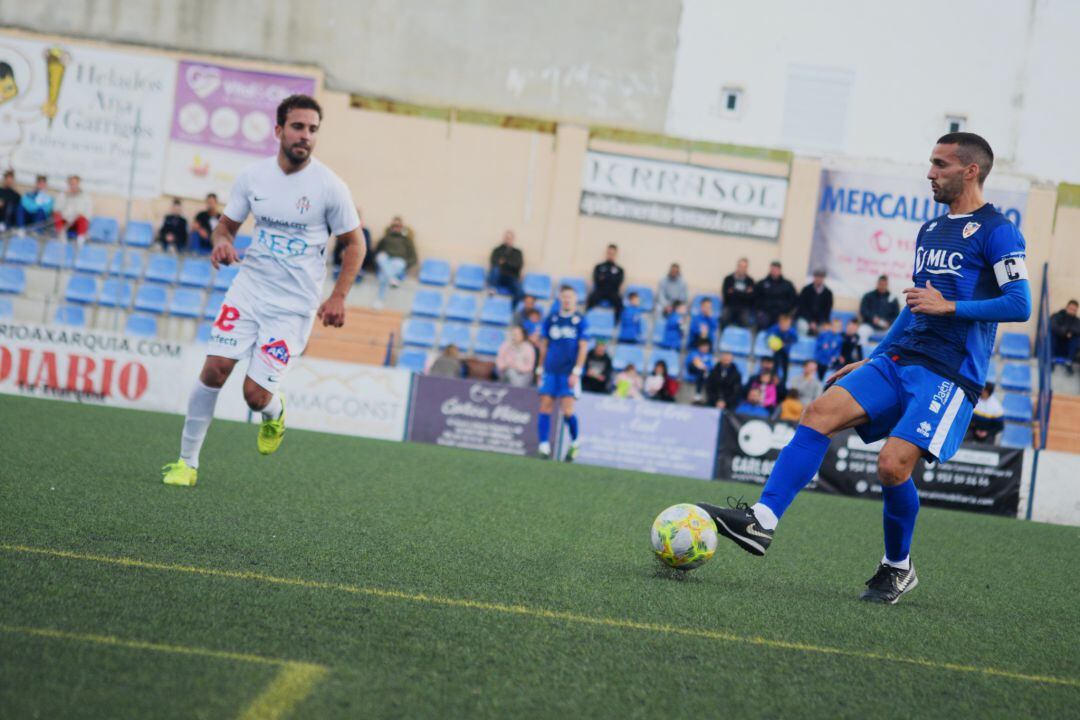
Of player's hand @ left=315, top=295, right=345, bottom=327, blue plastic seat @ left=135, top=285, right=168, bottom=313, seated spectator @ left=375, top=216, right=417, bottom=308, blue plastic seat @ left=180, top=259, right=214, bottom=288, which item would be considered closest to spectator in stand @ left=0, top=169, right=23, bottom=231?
blue plastic seat @ left=135, top=285, right=168, bottom=313

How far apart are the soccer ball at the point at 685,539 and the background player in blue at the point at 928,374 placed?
0.09 meters

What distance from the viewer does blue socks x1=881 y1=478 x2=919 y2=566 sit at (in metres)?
5.27

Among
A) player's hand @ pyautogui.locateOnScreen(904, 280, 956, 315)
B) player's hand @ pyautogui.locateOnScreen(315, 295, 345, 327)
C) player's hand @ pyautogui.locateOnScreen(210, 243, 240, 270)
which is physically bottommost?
player's hand @ pyautogui.locateOnScreen(315, 295, 345, 327)

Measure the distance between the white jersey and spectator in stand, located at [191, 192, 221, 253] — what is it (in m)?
14.0

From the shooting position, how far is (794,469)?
5.23 metres

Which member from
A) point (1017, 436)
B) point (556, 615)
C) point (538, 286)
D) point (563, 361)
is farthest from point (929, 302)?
point (538, 286)

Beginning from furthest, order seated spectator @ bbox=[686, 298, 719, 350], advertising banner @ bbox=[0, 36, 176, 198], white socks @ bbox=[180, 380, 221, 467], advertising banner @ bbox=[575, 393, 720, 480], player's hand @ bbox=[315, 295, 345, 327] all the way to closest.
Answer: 1. advertising banner @ bbox=[0, 36, 176, 198]
2. seated spectator @ bbox=[686, 298, 719, 350]
3. advertising banner @ bbox=[575, 393, 720, 480]
4. white socks @ bbox=[180, 380, 221, 467]
5. player's hand @ bbox=[315, 295, 345, 327]

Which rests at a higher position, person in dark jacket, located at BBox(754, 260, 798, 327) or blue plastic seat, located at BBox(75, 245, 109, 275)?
person in dark jacket, located at BBox(754, 260, 798, 327)

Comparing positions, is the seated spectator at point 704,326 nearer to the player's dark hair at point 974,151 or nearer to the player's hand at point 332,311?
the player's hand at point 332,311

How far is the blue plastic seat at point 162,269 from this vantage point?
2058cm

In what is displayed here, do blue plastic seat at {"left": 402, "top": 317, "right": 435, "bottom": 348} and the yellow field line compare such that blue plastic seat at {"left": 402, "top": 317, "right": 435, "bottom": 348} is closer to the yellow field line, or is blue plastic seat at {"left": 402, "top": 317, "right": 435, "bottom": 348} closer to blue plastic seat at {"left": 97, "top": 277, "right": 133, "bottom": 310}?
blue plastic seat at {"left": 97, "top": 277, "right": 133, "bottom": 310}

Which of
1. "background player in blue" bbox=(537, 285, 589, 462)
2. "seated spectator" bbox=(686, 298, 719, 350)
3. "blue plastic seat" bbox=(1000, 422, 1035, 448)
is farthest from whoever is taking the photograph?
"seated spectator" bbox=(686, 298, 719, 350)

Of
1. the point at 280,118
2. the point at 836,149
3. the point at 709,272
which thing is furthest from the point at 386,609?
the point at 836,149

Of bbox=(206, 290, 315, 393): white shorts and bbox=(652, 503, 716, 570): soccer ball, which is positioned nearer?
bbox=(652, 503, 716, 570): soccer ball
